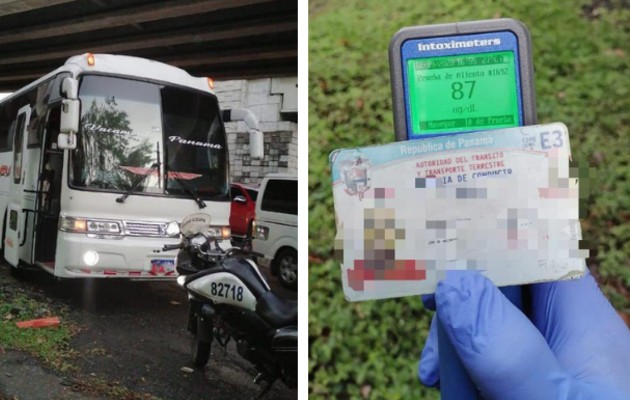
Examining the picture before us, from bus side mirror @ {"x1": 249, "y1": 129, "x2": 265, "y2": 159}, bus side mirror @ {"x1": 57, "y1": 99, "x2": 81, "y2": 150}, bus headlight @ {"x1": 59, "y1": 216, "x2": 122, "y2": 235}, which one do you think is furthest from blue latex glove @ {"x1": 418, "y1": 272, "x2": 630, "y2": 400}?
bus side mirror @ {"x1": 57, "y1": 99, "x2": 81, "y2": 150}

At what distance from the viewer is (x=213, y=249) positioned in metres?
2.21

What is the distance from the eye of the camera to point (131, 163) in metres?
2.27

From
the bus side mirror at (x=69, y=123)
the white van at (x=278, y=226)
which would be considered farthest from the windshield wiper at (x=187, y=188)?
the bus side mirror at (x=69, y=123)

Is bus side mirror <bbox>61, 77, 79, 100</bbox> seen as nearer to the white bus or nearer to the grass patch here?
the white bus

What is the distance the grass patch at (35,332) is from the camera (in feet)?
8.02

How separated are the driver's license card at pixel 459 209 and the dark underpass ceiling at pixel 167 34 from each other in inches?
36.7

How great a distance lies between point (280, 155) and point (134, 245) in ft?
2.28

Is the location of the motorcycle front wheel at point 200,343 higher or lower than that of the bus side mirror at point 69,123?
lower

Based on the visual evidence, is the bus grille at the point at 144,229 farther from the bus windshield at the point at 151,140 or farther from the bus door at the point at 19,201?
the bus door at the point at 19,201

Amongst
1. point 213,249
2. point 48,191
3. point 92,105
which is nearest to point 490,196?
point 213,249

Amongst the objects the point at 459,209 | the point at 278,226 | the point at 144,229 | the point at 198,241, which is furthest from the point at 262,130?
the point at 459,209

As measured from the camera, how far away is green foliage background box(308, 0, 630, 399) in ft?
7.52

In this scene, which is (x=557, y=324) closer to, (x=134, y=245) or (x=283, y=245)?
(x=283, y=245)

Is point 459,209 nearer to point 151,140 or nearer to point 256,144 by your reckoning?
point 256,144
